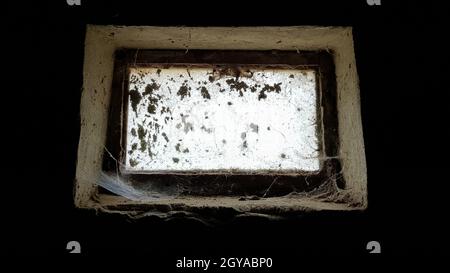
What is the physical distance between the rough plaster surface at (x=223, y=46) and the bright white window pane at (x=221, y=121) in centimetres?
10

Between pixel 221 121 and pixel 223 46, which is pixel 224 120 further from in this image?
pixel 223 46

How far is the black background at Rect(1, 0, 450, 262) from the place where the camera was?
0.89 metres

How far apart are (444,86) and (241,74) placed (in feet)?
1.96

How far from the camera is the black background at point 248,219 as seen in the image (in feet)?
2.93

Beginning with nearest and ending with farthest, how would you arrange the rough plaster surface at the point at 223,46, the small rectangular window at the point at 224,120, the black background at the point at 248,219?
the black background at the point at 248,219 → the rough plaster surface at the point at 223,46 → the small rectangular window at the point at 224,120

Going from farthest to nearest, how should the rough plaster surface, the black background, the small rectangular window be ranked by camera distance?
the small rectangular window
the rough plaster surface
the black background

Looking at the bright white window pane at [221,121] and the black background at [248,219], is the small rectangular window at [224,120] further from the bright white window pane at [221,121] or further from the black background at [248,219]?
the black background at [248,219]

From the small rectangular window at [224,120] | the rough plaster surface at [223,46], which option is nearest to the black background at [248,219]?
the rough plaster surface at [223,46]

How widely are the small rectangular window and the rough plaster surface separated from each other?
0.17 feet

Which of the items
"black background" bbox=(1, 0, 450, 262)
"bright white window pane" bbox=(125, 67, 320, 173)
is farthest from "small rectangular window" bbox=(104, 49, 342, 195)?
"black background" bbox=(1, 0, 450, 262)

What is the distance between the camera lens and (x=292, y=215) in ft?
3.05

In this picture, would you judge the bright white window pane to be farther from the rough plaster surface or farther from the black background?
the black background

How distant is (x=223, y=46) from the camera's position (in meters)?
1.30
